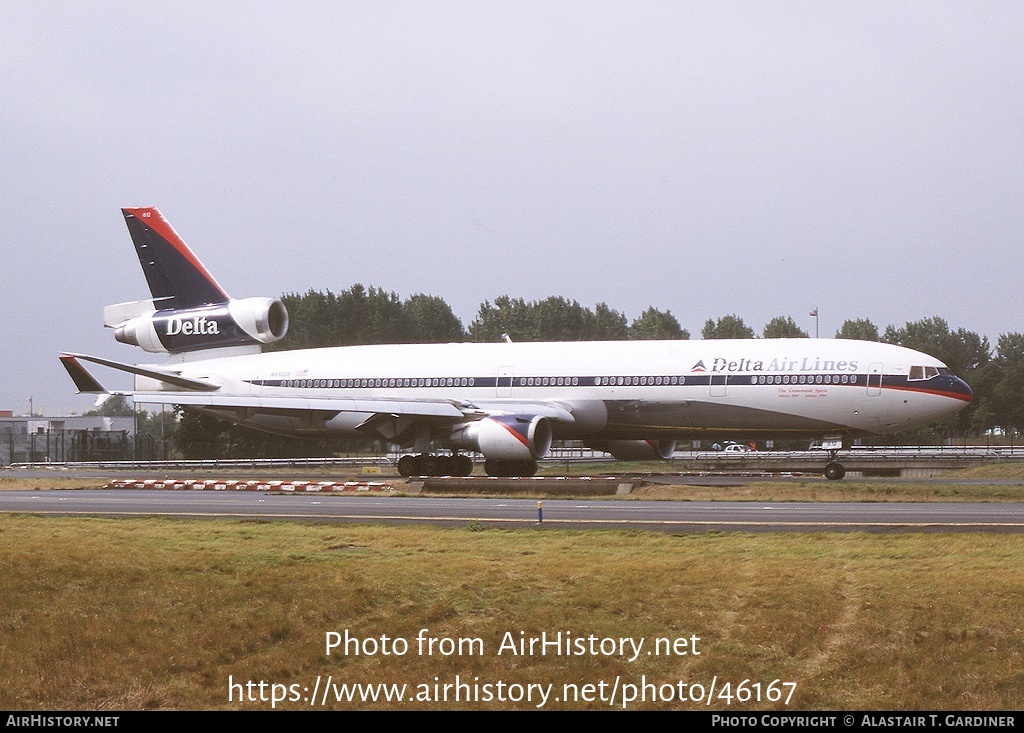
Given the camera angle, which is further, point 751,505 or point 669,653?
point 751,505

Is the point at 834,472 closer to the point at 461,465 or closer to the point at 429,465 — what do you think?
the point at 461,465

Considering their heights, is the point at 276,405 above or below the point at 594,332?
below

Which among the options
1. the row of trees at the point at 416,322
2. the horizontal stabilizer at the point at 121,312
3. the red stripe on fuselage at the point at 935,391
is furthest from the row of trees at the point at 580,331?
the red stripe on fuselage at the point at 935,391

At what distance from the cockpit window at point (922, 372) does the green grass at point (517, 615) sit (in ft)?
59.7

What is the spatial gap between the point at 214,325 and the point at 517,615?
36537 millimetres

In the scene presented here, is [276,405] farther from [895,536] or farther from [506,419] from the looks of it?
[895,536]

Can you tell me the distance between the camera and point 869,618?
16141 millimetres

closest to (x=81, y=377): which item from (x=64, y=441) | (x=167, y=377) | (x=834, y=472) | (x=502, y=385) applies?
(x=167, y=377)

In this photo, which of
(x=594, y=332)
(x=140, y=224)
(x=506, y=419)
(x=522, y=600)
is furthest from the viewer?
(x=594, y=332)

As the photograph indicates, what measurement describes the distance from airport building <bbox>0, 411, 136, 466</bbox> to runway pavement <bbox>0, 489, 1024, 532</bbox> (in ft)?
127

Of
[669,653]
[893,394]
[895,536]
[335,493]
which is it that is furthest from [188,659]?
[893,394]

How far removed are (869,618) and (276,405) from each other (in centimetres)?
3091

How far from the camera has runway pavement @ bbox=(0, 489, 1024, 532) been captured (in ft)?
81.6
